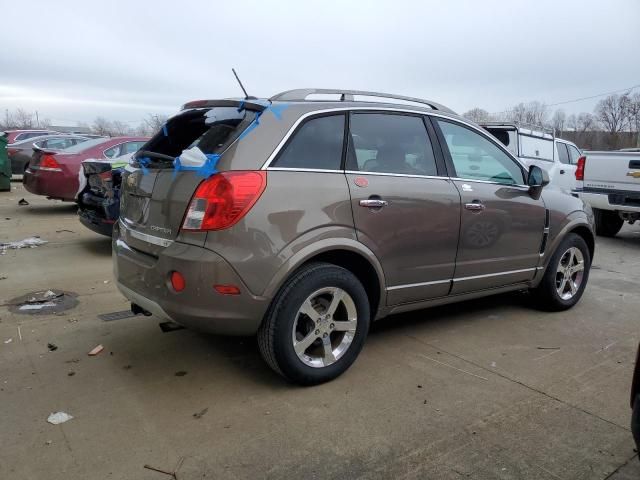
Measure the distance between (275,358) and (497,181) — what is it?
95.7 inches

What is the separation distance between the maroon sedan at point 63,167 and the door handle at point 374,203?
7079 mm

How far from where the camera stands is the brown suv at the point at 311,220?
118 inches

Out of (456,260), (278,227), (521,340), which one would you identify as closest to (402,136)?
(456,260)

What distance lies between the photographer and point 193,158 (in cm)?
310

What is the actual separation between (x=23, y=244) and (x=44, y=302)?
2.85m

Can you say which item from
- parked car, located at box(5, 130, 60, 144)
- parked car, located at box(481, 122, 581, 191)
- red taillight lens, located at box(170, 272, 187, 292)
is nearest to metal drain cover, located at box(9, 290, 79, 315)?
red taillight lens, located at box(170, 272, 187, 292)

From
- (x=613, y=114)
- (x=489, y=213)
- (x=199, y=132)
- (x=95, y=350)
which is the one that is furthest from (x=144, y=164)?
(x=613, y=114)

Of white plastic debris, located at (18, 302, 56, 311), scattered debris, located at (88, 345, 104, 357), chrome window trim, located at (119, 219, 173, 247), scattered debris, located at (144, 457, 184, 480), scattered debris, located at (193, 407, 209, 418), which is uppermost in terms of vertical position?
chrome window trim, located at (119, 219, 173, 247)

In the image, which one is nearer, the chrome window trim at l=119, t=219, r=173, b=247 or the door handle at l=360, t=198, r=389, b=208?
the chrome window trim at l=119, t=219, r=173, b=247

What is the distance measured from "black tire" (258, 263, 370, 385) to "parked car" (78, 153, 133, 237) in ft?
12.0

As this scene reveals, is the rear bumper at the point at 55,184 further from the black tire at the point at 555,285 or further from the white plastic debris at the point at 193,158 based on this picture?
the black tire at the point at 555,285

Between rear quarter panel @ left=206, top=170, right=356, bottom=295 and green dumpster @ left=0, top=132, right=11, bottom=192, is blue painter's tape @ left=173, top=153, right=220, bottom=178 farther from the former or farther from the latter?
green dumpster @ left=0, top=132, right=11, bottom=192

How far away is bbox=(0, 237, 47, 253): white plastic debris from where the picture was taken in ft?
23.0

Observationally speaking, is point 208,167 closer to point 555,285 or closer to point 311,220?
point 311,220
